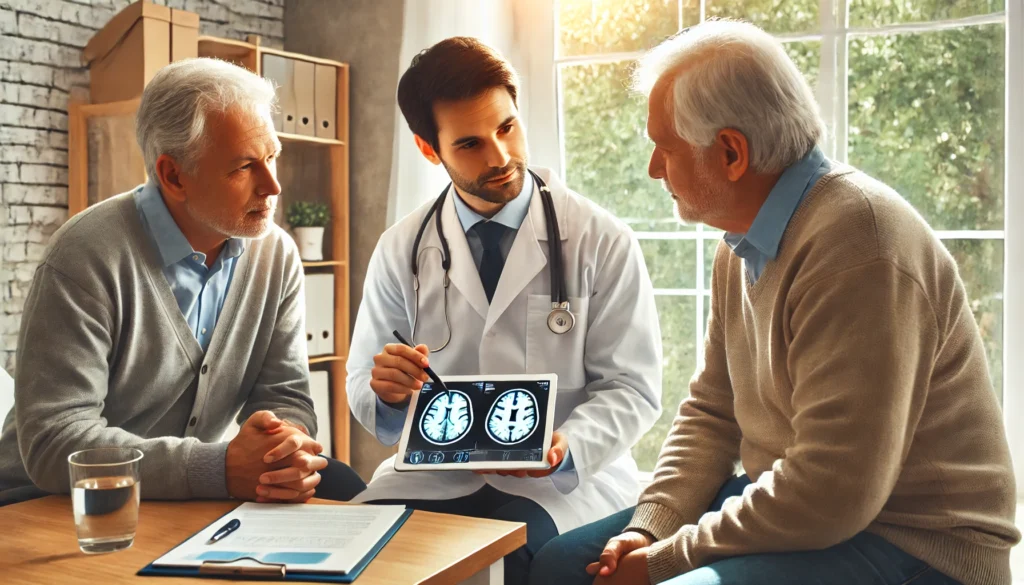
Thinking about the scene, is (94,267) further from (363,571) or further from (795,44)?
(795,44)

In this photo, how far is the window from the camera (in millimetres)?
2986

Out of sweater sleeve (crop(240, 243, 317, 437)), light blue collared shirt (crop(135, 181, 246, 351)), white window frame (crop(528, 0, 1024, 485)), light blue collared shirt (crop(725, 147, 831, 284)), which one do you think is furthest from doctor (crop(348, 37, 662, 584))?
white window frame (crop(528, 0, 1024, 485))

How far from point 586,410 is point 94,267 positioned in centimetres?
98

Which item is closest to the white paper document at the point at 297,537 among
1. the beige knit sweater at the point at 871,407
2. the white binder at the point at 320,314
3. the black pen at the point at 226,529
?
the black pen at the point at 226,529

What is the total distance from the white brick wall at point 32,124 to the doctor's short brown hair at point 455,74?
60.4 inches

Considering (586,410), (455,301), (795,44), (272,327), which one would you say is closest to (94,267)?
(272,327)

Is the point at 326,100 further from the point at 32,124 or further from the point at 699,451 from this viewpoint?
the point at 699,451

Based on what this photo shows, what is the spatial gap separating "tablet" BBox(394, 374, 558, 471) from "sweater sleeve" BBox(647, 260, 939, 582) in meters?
0.41

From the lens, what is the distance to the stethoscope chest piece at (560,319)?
2.05 metres

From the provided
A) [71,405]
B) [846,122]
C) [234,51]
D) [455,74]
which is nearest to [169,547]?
[71,405]

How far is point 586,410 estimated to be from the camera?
1988 millimetres

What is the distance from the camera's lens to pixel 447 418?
1737mm

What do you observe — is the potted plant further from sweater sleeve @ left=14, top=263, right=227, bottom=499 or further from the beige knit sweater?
the beige knit sweater

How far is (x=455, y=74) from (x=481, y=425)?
858 mm
